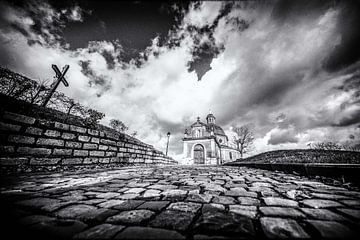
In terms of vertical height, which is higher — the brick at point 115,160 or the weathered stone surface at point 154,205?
the brick at point 115,160

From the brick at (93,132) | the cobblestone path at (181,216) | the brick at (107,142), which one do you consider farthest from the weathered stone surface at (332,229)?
the brick at (107,142)

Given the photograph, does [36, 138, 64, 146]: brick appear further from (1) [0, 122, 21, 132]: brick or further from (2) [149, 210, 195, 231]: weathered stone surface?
(2) [149, 210, 195, 231]: weathered stone surface

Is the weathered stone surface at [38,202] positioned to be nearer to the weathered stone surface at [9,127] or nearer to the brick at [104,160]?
the weathered stone surface at [9,127]

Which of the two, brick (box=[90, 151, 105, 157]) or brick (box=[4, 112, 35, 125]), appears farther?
brick (box=[90, 151, 105, 157])

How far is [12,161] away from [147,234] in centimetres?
386

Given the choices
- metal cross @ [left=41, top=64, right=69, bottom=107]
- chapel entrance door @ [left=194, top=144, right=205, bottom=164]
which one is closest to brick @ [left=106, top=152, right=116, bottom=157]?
metal cross @ [left=41, top=64, right=69, bottom=107]

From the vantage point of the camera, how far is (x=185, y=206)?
148 cm

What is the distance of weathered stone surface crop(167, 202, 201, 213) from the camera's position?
1394mm

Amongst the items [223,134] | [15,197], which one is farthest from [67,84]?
[223,134]

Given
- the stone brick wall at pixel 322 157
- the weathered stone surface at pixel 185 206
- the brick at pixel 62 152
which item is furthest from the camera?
Result: the stone brick wall at pixel 322 157

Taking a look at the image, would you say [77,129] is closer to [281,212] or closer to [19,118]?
[19,118]

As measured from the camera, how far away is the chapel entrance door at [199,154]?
2411cm

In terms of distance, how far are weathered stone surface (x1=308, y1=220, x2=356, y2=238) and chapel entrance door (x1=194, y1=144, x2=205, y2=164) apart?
933 inches

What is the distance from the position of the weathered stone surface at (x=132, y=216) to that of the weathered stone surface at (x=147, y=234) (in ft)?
0.46
